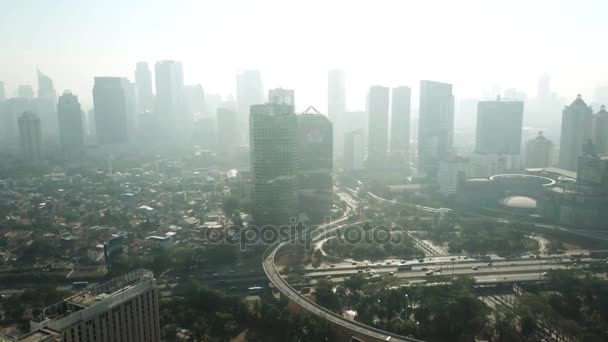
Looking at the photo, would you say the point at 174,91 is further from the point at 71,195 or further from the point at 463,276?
the point at 463,276

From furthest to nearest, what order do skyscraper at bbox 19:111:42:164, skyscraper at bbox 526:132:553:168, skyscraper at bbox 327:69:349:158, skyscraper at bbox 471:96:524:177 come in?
skyscraper at bbox 327:69:349:158 < skyscraper at bbox 19:111:42:164 < skyscraper at bbox 471:96:524:177 < skyscraper at bbox 526:132:553:168

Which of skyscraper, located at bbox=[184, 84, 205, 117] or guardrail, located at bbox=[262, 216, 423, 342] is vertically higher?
skyscraper, located at bbox=[184, 84, 205, 117]

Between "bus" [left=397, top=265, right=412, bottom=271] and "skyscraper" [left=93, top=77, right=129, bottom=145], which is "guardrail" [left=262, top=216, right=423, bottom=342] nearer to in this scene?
"bus" [left=397, top=265, right=412, bottom=271]

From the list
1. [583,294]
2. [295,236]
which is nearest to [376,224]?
[295,236]

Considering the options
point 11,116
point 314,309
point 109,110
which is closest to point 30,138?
point 109,110

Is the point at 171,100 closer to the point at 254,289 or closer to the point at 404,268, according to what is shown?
the point at 254,289

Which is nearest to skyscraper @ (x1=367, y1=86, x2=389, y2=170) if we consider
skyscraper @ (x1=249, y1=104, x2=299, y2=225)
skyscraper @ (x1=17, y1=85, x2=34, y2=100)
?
skyscraper @ (x1=249, y1=104, x2=299, y2=225)
